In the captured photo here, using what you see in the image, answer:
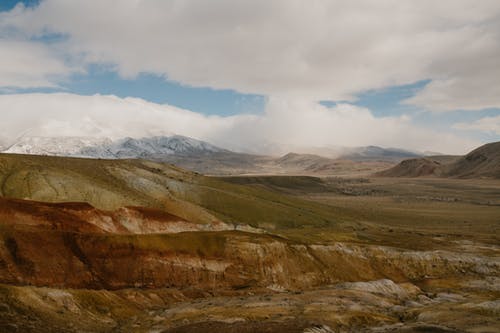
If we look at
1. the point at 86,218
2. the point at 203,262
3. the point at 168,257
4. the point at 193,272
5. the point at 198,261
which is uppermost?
the point at 86,218

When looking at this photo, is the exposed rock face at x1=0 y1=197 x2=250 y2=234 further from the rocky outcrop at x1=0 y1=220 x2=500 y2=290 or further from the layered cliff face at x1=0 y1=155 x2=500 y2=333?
the rocky outcrop at x1=0 y1=220 x2=500 y2=290

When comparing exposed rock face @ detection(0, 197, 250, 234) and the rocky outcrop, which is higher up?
exposed rock face @ detection(0, 197, 250, 234)

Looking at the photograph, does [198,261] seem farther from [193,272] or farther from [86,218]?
[86,218]

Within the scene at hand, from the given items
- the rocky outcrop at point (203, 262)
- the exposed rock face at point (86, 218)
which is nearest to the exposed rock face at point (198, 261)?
the rocky outcrop at point (203, 262)

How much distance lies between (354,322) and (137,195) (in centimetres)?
7951

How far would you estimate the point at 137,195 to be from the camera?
117m

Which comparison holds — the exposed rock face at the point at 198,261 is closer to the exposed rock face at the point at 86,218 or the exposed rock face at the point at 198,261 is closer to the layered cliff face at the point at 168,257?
the layered cliff face at the point at 168,257

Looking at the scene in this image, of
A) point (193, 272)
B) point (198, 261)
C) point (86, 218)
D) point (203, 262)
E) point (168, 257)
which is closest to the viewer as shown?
point (168, 257)

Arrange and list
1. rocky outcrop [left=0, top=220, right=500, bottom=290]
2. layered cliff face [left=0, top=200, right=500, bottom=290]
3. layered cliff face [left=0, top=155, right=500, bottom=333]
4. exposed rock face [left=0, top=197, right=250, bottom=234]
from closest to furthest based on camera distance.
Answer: layered cliff face [left=0, top=155, right=500, bottom=333] → rocky outcrop [left=0, top=220, right=500, bottom=290] → layered cliff face [left=0, top=200, right=500, bottom=290] → exposed rock face [left=0, top=197, right=250, bottom=234]

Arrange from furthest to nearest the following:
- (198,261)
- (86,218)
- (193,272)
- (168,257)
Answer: (86,218)
(198,261)
(193,272)
(168,257)

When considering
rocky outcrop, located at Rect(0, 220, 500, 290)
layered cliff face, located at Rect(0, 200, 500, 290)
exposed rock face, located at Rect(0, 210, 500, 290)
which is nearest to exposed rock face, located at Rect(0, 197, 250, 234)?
layered cliff face, located at Rect(0, 200, 500, 290)

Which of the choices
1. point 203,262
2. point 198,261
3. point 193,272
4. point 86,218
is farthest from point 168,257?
point 86,218

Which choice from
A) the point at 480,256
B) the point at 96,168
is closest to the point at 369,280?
the point at 480,256

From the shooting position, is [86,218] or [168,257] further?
[86,218]
